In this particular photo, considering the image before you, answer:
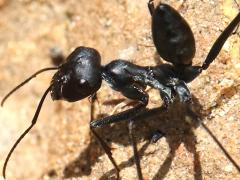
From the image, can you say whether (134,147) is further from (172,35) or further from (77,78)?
(172,35)

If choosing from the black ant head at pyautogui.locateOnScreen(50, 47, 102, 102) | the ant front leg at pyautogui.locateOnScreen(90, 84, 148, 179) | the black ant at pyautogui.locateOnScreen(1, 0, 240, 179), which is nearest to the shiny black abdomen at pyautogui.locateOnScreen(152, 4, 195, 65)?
the black ant at pyautogui.locateOnScreen(1, 0, 240, 179)

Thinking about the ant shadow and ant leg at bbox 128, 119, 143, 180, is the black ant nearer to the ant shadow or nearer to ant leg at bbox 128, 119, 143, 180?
ant leg at bbox 128, 119, 143, 180

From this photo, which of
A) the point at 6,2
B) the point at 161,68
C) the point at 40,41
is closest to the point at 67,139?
the point at 161,68

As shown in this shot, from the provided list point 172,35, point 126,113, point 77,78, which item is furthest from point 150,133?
point 172,35

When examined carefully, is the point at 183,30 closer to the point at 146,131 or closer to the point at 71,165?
the point at 146,131

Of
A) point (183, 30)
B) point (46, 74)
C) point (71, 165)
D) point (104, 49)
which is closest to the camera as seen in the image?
point (183, 30)

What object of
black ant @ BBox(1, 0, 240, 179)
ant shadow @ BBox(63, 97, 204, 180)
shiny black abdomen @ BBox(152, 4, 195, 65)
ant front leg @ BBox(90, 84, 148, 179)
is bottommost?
ant shadow @ BBox(63, 97, 204, 180)
